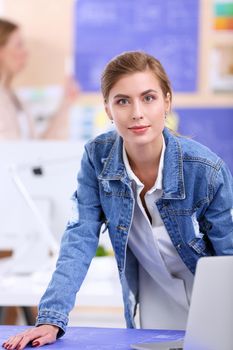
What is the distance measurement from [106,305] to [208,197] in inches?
28.7

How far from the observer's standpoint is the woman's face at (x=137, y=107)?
1754 millimetres

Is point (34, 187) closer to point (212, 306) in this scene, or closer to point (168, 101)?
point (168, 101)

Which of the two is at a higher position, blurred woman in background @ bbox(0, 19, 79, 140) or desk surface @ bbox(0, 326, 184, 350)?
blurred woman in background @ bbox(0, 19, 79, 140)

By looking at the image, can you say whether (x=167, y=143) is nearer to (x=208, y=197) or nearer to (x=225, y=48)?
(x=208, y=197)

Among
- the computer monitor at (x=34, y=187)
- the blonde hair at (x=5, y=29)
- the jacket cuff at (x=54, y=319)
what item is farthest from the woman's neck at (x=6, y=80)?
the jacket cuff at (x=54, y=319)

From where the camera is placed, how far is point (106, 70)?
184 cm

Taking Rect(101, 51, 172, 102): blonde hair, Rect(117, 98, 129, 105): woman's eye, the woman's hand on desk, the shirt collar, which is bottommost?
the woman's hand on desk

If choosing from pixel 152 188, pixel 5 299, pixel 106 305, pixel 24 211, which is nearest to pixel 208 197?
pixel 152 188

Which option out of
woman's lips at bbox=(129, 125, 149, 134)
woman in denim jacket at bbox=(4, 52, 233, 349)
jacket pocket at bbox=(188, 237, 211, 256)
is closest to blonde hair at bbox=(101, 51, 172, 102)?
woman in denim jacket at bbox=(4, 52, 233, 349)

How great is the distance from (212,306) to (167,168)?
56cm

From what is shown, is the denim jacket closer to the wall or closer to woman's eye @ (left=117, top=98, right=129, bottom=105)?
woman's eye @ (left=117, top=98, right=129, bottom=105)

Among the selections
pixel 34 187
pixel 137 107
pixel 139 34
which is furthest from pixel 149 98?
pixel 139 34

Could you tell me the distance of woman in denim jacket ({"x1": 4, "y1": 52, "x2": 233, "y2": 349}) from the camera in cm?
177

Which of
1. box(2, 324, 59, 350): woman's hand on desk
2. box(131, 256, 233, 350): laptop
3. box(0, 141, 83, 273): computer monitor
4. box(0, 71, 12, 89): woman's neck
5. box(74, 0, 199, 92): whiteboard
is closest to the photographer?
box(131, 256, 233, 350): laptop
